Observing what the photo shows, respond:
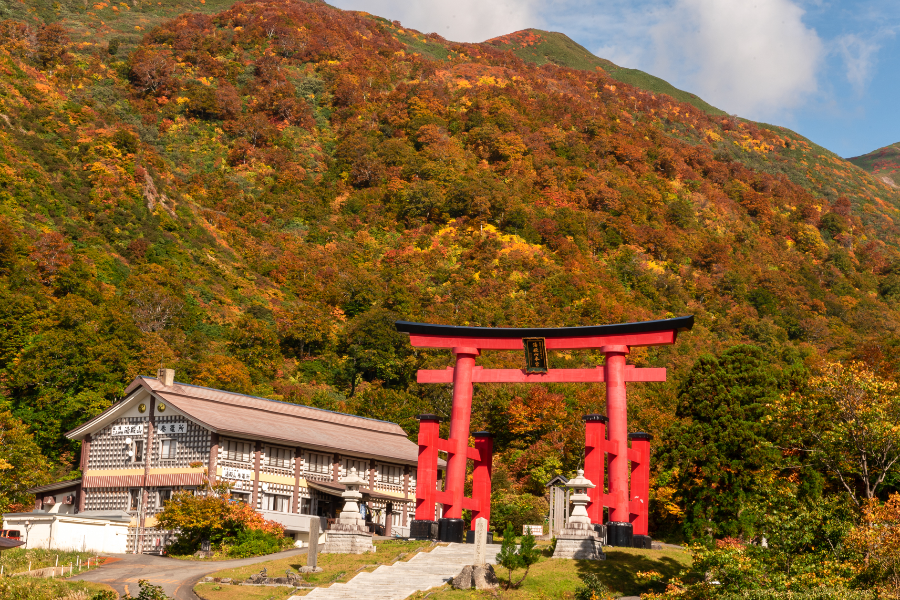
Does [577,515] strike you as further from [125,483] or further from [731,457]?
[125,483]

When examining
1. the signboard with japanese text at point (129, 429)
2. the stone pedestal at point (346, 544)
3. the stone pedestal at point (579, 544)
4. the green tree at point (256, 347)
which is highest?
the green tree at point (256, 347)

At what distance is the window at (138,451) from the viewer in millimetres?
38750

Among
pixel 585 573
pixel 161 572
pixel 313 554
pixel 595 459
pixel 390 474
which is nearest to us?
pixel 585 573

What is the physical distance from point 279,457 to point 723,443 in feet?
66.1

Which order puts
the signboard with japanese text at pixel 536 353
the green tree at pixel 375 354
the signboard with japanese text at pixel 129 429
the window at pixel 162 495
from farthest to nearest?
1. the green tree at pixel 375 354
2. the signboard with japanese text at pixel 129 429
3. the window at pixel 162 495
4. the signboard with japanese text at pixel 536 353

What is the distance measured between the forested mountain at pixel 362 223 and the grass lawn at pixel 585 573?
14835mm

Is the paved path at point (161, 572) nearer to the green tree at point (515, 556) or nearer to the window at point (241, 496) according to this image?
the window at point (241, 496)

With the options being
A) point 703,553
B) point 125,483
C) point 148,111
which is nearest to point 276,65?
point 148,111

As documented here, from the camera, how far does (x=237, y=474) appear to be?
37.5 m

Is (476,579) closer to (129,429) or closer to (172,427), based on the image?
(172,427)

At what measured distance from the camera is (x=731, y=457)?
113 feet

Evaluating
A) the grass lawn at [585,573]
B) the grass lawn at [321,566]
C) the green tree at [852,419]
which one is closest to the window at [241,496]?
the grass lawn at [321,566]

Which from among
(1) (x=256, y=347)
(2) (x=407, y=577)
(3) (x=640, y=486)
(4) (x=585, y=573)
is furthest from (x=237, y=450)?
(1) (x=256, y=347)

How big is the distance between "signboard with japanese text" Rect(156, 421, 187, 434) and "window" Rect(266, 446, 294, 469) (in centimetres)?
395
